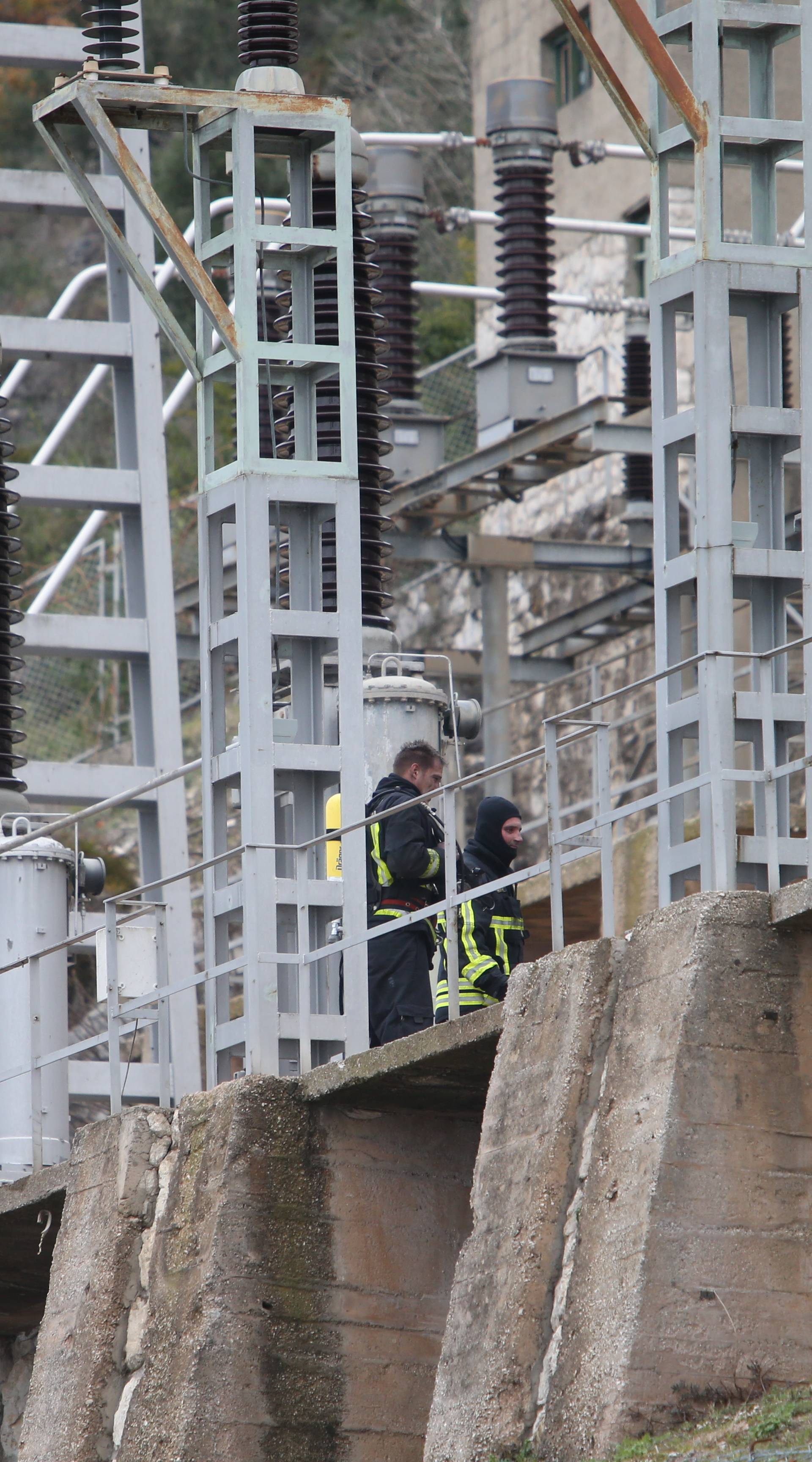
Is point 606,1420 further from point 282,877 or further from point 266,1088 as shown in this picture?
point 282,877

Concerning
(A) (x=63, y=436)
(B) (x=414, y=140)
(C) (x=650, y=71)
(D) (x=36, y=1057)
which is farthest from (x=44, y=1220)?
(B) (x=414, y=140)

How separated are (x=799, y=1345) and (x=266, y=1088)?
286 centimetres

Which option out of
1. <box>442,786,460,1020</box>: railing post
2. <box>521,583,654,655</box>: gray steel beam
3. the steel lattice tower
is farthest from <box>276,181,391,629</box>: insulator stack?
<box>521,583,654,655</box>: gray steel beam

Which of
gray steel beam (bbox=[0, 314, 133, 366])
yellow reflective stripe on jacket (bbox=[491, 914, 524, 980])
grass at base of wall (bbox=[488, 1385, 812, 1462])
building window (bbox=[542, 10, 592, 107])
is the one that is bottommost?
grass at base of wall (bbox=[488, 1385, 812, 1462])

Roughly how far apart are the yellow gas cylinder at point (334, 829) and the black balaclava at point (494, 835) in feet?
3.18

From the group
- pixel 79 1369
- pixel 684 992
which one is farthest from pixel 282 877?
pixel 684 992

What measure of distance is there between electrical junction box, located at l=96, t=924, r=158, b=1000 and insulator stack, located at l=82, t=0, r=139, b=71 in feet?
14.1

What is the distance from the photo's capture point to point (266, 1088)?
34.4ft

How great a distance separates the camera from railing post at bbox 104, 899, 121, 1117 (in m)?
11.4

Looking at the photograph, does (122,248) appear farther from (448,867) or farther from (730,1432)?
(730,1432)

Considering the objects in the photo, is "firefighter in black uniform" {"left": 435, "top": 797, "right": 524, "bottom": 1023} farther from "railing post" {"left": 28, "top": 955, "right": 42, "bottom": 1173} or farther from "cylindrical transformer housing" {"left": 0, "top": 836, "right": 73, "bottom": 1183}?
"cylindrical transformer housing" {"left": 0, "top": 836, "right": 73, "bottom": 1183}

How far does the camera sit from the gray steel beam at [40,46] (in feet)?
53.2

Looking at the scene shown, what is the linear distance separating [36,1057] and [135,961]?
3.89 feet

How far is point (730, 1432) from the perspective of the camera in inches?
311
